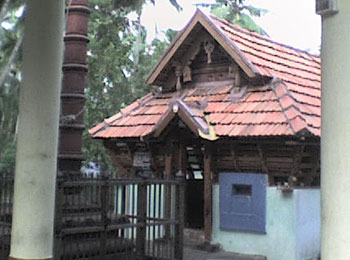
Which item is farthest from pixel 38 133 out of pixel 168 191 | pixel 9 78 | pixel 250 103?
pixel 9 78

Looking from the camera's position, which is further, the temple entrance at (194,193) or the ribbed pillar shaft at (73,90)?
the temple entrance at (194,193)

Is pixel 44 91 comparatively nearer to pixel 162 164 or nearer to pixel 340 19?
pixel 340 19

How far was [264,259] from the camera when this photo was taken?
31.9 ft

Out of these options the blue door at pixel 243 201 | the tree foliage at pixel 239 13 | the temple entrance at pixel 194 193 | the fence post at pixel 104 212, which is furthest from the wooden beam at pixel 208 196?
the tree foliage at pixel 239 13

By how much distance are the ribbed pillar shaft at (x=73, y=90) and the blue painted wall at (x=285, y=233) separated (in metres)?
4.31

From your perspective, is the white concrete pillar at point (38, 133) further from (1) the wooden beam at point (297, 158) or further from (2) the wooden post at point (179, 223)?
(1) the wooden beam at point (297, 158)

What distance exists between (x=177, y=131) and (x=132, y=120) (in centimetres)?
157

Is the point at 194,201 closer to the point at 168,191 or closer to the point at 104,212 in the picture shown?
the point at 168,191

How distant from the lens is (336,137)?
13.3 feet

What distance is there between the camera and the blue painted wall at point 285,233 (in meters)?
9.56

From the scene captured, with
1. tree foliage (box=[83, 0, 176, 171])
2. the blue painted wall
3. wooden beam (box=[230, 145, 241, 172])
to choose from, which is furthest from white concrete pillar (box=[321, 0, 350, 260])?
tree foliage (box=[83, 0, 176, 171])

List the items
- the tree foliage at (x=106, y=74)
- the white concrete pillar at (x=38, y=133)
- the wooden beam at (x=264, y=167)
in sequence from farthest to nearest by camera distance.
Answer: the tree foliage at (x=106, y=74) < the wooden beam at (x=264, y=167) < the white concrete pillar at (x=38, y=133)

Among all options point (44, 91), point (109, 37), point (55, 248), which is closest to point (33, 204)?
point (44, 91)

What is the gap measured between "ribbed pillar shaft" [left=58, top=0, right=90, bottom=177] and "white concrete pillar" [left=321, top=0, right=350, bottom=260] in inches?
152
